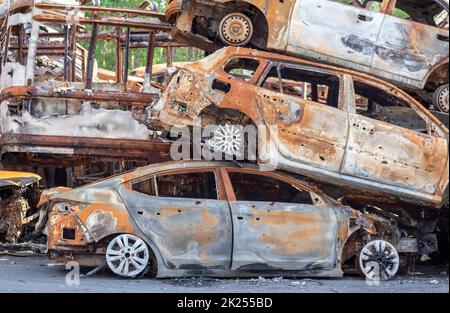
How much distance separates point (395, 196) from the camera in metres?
9.57

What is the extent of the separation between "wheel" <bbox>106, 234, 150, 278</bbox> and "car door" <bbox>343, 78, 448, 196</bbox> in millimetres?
2553

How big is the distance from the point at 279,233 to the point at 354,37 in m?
2.86

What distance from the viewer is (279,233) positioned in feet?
28.7

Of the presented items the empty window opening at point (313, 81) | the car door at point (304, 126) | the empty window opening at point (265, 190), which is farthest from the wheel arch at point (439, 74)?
the empty window opening at point (265, 190)

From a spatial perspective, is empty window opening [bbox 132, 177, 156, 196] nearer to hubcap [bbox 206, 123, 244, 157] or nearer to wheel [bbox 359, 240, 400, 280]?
hubcap [bbox 206, 123, 244, 157]

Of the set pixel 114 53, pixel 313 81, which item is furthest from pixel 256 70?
pixel 114 53

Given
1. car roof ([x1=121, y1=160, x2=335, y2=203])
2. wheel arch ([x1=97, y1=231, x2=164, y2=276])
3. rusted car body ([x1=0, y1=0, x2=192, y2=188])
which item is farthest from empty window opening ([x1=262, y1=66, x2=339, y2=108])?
wheel arch ([x1=97, y1=231, x2=164, y2=276])

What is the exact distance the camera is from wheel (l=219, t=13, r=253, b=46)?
1021 centimetres

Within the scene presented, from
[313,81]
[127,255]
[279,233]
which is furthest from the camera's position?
[313,81]

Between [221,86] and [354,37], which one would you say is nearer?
[221,86]

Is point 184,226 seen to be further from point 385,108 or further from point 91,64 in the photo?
point 385,108

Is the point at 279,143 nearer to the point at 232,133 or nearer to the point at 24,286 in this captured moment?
the point at 232,133

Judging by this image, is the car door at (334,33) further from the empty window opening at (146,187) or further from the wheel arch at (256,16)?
the empty window opening at (146,187)

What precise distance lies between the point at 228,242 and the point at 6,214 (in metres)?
3.69
